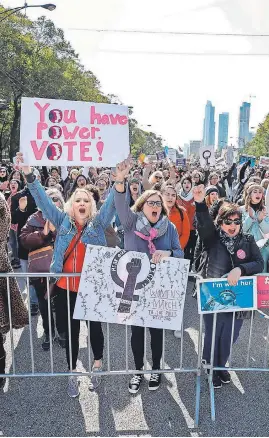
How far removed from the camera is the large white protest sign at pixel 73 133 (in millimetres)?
3752

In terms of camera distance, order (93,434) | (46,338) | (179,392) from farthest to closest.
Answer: (46,338) < (179,392) < (93,434)

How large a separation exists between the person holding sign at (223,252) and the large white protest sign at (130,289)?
1.29ft

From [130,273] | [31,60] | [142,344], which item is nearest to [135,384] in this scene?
[142,344]

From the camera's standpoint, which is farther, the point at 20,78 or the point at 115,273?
the point at 20,78

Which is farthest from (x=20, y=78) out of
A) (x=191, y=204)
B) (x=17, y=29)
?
(x=191, y=204)

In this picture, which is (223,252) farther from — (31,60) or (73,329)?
(31,60)

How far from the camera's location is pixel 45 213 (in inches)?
142

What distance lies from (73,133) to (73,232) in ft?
3.59

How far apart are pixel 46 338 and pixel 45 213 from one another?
1.65 m

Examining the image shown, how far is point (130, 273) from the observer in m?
3.33

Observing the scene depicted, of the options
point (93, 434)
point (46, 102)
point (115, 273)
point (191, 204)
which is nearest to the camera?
point (93, 434)

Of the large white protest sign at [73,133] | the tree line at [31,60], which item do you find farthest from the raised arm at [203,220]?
the tree line at [31,60]

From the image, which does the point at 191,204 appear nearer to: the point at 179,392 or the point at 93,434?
the point at 179,392

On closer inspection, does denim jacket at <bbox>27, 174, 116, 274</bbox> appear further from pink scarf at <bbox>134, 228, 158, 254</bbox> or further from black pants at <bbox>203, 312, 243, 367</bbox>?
black pants at <bbox>203, 312, 243, 367</bbox>
